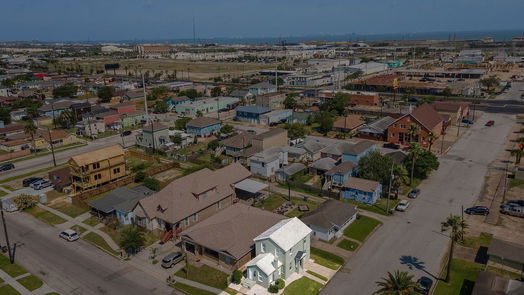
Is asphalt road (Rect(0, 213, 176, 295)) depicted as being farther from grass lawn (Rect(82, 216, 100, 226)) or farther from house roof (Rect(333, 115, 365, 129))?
house roof (Rect(333, 115, 365, 129))

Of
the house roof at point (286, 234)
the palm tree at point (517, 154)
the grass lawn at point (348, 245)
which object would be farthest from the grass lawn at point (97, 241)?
the palm tree at point (517, 154)

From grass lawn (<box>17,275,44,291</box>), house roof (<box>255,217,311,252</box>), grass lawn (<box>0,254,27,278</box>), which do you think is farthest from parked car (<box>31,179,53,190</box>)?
house roof (<box>255,217,311,252</box>)

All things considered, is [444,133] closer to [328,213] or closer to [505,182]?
[505,182]

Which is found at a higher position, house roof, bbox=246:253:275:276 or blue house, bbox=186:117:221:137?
blue house, bbox=186:117:221:137

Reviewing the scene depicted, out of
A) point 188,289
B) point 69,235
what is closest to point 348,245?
point 188,289

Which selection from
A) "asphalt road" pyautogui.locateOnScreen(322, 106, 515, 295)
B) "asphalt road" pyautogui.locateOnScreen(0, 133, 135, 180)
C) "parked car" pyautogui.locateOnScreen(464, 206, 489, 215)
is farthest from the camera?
"asphalt road" pyautogui.locateOnScreen(0, 133, 135, 180)

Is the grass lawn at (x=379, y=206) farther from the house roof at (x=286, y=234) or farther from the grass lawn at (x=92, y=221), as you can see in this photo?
the grass lawn at (x=92, y=221)
